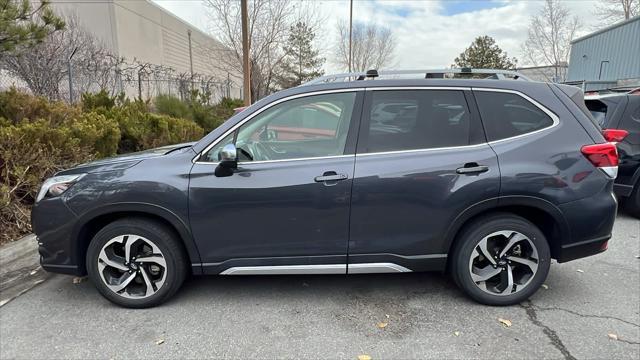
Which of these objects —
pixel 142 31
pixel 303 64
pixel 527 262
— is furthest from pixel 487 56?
pixel 527 262

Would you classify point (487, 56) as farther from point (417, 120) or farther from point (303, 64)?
point (417, 120)

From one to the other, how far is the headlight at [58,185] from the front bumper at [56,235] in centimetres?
6

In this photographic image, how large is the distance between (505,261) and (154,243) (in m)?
2.78

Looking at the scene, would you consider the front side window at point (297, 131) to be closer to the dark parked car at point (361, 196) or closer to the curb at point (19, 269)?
the dark parked car at point (361, 196)

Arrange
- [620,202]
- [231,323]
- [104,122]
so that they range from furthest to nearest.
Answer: [104,122] < [620,202] < [231,323]

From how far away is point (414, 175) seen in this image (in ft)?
10.2

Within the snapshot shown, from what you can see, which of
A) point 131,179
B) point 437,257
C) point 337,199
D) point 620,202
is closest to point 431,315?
point 437,257

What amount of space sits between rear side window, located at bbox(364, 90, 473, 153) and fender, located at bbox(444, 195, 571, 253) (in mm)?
505

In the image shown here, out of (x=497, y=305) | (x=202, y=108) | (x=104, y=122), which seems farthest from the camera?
(x=202, y=108)

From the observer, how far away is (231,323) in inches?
122

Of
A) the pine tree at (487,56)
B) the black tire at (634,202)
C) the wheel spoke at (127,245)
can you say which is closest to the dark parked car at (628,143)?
the black tire at (634,202)

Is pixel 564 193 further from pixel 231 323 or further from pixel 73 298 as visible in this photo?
pixel 73 298

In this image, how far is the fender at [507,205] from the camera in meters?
3.13

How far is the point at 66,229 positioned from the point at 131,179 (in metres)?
0.66
